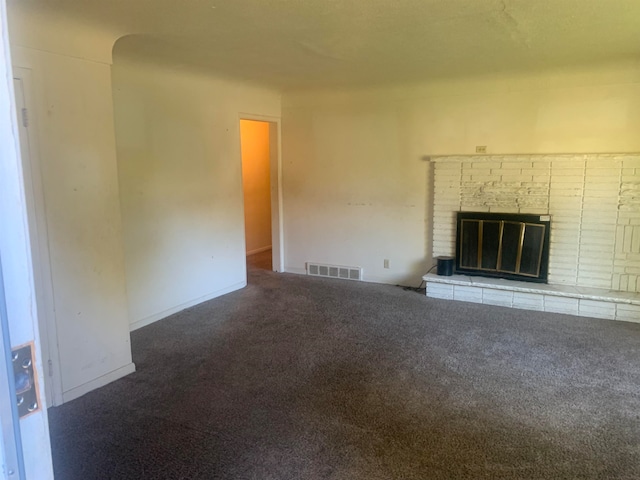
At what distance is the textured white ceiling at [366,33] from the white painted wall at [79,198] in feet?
0.87

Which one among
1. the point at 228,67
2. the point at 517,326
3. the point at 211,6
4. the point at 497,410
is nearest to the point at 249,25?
the point at 211,6

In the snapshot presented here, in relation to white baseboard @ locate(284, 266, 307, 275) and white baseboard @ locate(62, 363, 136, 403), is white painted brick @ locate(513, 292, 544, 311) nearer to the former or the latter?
white baseboard @ locate(284, 266, 307, 275)

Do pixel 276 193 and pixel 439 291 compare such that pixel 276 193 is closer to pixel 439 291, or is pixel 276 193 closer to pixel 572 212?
pixel 439 291

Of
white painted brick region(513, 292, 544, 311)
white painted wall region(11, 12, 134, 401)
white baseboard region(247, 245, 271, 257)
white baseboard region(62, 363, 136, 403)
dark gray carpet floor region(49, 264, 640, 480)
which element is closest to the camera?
dark gray carpet floor region(49, 264, 640, 480)

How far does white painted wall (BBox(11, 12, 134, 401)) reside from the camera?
8.70ft

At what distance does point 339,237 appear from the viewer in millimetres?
5898

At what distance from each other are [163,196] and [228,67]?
139 cm

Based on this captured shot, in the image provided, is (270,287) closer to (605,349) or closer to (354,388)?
(354,388)

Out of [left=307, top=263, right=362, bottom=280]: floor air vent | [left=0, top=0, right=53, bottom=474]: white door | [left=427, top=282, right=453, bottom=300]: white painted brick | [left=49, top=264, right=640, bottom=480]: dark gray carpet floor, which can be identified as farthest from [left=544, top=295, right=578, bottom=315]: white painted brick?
[left=0, top=0, right=53, bottom=474]: white door

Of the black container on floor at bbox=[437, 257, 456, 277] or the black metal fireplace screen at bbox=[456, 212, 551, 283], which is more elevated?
the black metal fireplace screen at bbox=[456, 212, 551, 283]

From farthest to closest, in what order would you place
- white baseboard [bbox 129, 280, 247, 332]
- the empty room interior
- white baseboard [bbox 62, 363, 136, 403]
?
1. white baseboard [bbox 129, 280, 247, 332]
2. white baseboard [bbox 62, 363, 136, 403]
3. the empty room interior

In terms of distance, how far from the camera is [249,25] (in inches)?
114

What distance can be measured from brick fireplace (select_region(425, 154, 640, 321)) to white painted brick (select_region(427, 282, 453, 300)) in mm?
11

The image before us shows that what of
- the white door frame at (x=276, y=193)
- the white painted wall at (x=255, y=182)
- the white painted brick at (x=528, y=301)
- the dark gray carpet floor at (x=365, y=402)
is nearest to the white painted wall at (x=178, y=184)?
the dark gray carpet floor at (x=365, y=402)
